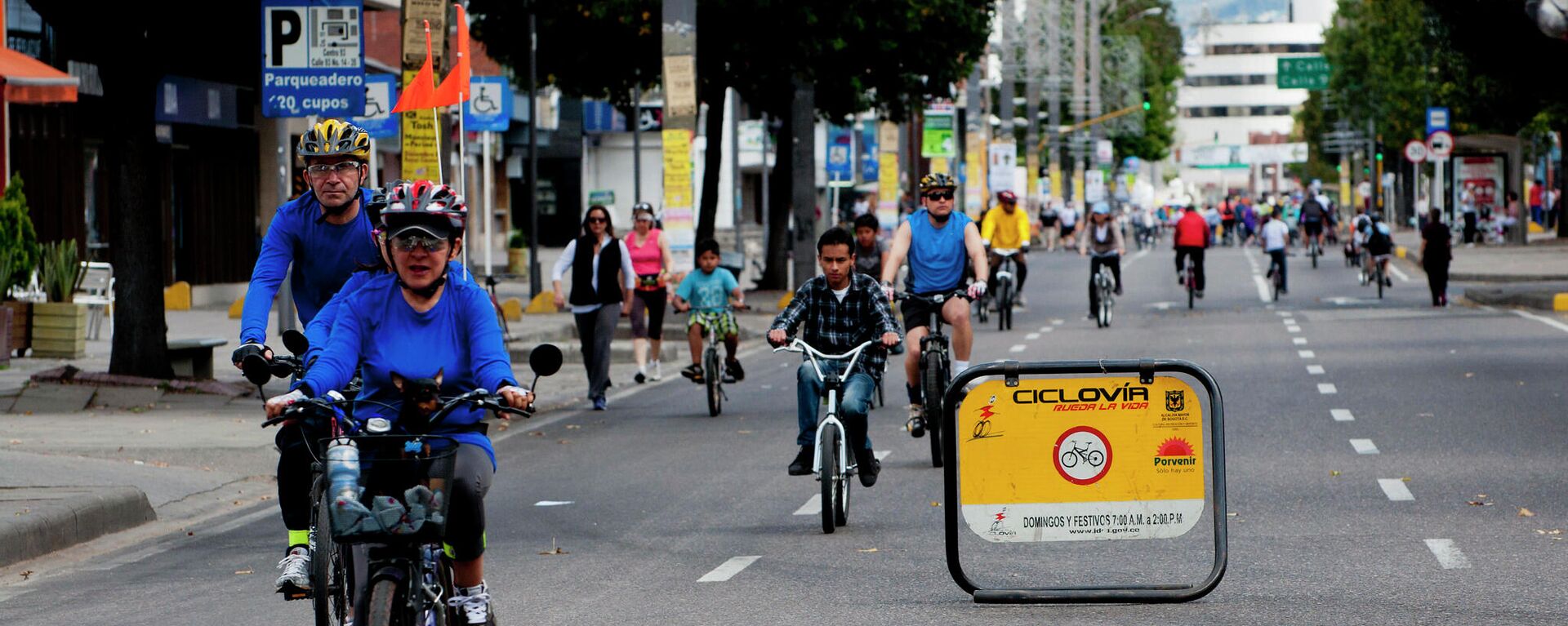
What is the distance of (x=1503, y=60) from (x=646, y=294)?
19.0 m

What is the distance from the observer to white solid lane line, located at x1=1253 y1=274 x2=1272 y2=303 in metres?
36.4

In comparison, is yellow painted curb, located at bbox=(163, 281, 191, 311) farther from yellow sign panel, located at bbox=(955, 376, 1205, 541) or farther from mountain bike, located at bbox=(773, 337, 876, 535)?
yellow sign panel, located at bbox=(955, 376, 1205, 541)

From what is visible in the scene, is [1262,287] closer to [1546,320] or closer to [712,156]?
[712,156]

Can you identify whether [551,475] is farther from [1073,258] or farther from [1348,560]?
[1073,258]

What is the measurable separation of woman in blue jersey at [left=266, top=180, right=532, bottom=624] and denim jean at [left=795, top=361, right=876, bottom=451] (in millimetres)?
4737

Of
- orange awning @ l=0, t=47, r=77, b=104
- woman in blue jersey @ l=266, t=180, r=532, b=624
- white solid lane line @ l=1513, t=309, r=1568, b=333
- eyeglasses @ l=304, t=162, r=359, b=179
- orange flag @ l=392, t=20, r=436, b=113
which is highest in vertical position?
orange awning @ l=0, t=47, r=77, b=104

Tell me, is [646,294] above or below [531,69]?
below

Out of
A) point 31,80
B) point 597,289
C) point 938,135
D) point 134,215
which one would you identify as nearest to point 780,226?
point 938,135

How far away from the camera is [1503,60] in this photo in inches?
1380

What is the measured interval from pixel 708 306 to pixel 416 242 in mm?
12378

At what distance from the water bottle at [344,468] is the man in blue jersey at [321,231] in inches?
81.8

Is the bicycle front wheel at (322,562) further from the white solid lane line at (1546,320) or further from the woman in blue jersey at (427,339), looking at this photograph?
the white solid lane line at (1546,320)

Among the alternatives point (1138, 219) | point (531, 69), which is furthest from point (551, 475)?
point (1138, 219)

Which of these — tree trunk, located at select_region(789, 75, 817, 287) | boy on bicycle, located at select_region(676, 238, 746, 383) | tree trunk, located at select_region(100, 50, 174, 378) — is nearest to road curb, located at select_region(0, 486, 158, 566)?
tree trunk, located at select_region(100, 50, 174, 378)
